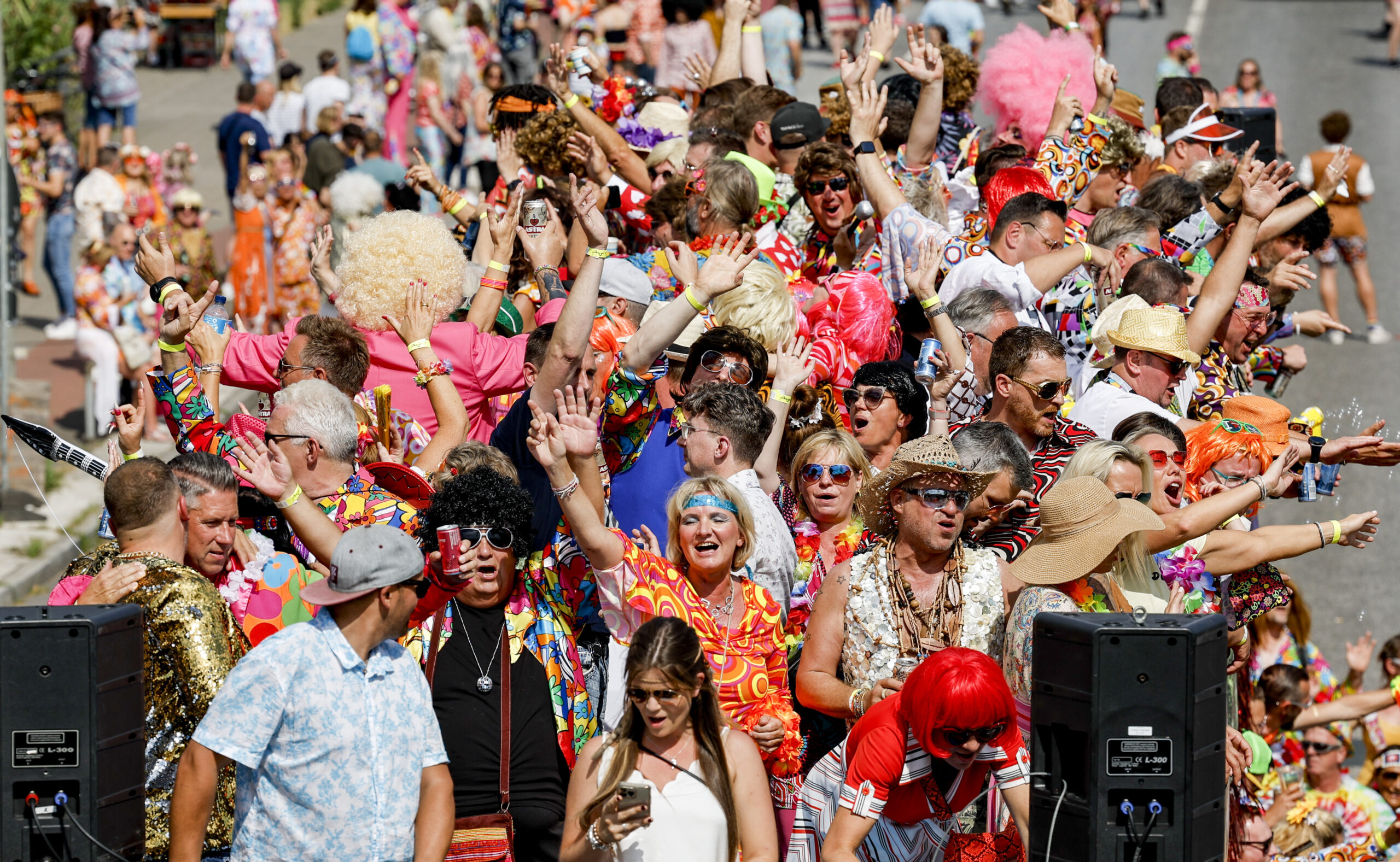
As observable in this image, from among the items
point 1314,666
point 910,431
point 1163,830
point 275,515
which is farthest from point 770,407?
point 1314,666

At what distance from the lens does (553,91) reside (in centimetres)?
827

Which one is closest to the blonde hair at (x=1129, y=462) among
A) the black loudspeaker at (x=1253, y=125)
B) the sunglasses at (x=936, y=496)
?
the sunglasses at (x=936, y=496)

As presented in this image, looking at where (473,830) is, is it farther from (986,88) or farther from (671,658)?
(986,88)

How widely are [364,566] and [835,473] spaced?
202 centimetres

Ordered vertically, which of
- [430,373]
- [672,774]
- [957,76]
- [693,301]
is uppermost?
[957,76]

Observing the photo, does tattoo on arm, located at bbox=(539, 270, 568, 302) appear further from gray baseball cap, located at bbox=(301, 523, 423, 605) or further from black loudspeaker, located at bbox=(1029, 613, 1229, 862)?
black loudspeaker, located at bbox=(1029, 613, 1229, 862)

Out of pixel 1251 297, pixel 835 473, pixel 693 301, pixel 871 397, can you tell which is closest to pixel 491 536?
pixel 693 301

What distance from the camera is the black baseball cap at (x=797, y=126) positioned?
760 cm

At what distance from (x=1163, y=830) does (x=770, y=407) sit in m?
2.14

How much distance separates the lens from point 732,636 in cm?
445

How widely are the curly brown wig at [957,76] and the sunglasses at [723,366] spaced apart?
364 centimetres

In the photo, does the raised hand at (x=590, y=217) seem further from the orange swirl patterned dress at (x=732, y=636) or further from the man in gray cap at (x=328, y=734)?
the man in gray cap at (x=328, y=734)

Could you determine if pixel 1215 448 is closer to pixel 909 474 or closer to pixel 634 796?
pixel 909 474

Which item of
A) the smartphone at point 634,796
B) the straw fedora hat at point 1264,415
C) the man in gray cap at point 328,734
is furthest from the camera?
the straw fedora hat at point 1264,415
